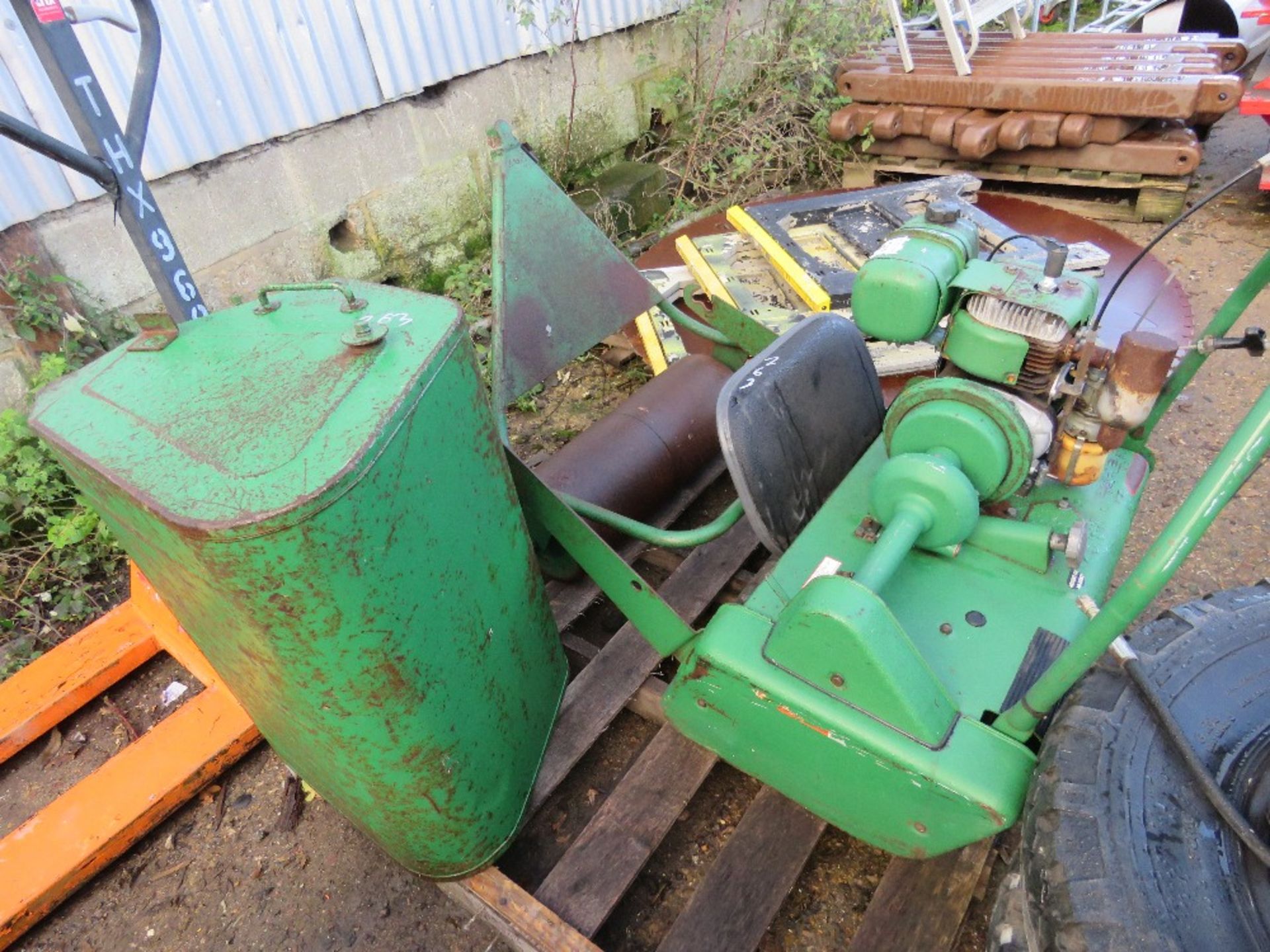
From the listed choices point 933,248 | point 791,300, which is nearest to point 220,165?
point 791,300

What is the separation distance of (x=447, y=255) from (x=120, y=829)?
8.75 ft

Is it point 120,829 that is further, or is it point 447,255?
point 447,255

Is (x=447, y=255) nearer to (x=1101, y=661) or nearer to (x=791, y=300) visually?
(x=791, y=300)

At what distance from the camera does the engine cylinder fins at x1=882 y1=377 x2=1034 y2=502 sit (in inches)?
56.7

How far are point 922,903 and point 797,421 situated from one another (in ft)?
3.15

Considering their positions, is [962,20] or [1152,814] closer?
[1152,814]

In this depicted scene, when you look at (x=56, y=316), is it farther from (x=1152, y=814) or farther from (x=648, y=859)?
(x=1152, y=814)

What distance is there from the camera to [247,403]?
3.69 ft

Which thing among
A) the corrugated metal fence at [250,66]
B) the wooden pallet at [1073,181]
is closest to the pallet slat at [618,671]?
the corrugated metal fence at [250,66]

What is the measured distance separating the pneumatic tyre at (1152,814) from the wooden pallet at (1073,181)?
3.27 metres

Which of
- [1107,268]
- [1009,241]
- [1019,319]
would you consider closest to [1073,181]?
[1107,268]

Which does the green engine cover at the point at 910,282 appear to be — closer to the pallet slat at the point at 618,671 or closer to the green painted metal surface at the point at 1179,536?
the green painted metal surface at the point at 1179,536

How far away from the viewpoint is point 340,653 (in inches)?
43.6

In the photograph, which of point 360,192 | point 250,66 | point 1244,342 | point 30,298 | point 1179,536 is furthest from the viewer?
point 360,192
